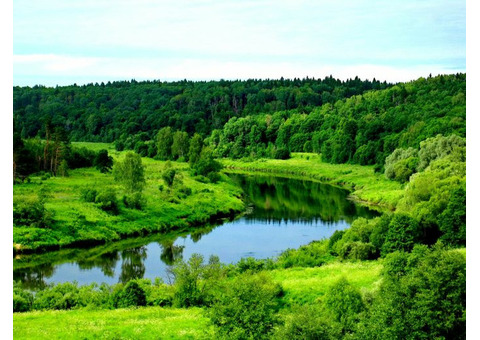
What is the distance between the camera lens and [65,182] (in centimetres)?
6656

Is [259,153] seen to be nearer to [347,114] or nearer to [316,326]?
[347,114]

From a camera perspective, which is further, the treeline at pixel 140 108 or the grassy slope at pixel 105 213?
the treeline at pixel 140 108

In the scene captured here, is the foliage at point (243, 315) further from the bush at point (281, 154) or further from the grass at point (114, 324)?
the bush at point (281, 154)

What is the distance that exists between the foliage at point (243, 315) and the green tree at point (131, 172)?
36.3m

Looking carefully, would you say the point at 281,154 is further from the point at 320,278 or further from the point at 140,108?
the point at 320,278

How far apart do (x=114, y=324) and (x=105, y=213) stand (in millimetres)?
27330

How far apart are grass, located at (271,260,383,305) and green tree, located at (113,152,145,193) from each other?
87.4 feet

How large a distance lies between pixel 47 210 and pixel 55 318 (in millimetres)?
22798

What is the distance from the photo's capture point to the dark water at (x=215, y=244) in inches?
1560

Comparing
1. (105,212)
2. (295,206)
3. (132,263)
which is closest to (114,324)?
(132,263)

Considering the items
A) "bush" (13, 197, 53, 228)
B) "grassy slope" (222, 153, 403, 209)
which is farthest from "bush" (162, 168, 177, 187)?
"grassy slope" (222, 153, 403, 209)

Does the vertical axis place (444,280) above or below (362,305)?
above

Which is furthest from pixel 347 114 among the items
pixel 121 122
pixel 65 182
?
pixel 65 182

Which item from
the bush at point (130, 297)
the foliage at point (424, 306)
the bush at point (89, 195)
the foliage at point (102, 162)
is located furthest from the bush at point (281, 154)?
the foliage at point (424, 306)
